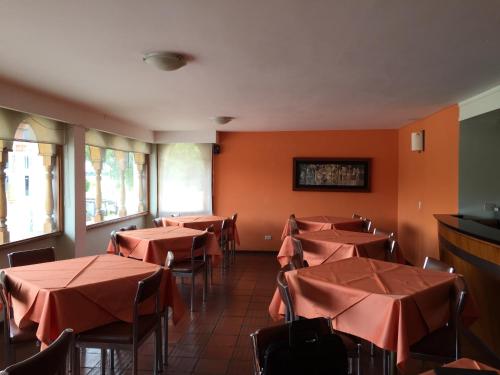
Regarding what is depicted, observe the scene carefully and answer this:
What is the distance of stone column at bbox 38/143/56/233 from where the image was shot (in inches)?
175

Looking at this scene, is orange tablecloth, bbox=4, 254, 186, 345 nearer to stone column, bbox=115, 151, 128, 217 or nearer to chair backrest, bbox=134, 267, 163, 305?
chair backrest, bbox=134, 267, 163, 305

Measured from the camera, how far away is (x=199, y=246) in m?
4.03

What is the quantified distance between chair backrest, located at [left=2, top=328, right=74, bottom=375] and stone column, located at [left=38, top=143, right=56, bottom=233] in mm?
3431

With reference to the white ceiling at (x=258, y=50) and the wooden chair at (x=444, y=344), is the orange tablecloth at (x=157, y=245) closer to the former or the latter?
the white ceiling at (x=258, y=50)

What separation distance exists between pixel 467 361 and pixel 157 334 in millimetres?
1940

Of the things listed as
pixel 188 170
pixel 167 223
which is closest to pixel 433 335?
pixel 167 223

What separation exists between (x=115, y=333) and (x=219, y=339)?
3.98 ft

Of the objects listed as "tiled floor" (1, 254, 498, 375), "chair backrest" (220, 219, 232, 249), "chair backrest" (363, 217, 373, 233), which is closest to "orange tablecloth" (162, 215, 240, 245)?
"chair backrest" (220, 219, 232, 249)

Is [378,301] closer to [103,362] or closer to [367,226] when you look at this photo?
[103,362]

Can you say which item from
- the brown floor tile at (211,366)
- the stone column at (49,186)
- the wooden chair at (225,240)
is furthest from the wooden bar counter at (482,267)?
the stone column at (49,186)

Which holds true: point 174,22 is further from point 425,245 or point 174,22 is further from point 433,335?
point 425,245

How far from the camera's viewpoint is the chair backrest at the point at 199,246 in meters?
3.92

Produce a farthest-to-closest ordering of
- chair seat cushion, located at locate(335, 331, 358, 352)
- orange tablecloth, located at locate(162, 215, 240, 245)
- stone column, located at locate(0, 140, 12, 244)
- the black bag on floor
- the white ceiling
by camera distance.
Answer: orange tablecloth, located at locate(162, 215, 240, 245) → stone column, located at locate(0, 140, 12, 244) → chair seat cushion, located at locate(335, 331, 358, 352) → the white ceiling → the black bag on floor

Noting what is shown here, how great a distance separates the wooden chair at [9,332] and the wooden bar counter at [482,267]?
3.20 m
